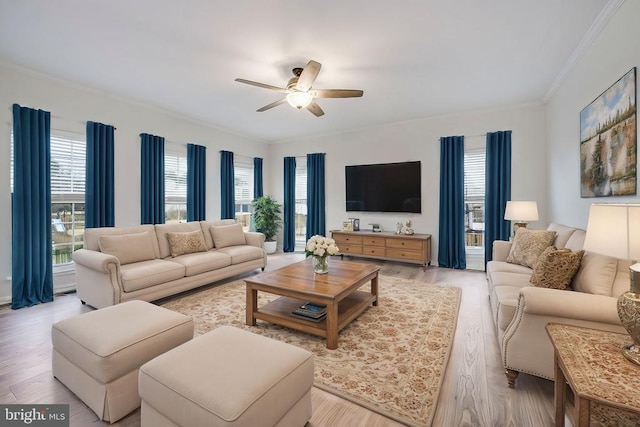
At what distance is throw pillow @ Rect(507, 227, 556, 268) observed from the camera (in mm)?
3084

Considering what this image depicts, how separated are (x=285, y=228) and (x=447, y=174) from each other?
389 centimetres

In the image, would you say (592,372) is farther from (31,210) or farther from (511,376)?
(31,210)

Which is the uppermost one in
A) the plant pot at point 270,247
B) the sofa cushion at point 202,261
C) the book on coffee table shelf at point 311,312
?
the sofa cushion at point 202,261

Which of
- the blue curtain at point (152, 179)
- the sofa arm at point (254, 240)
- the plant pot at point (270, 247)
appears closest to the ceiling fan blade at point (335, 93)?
the sofa arm at point (254, 240)

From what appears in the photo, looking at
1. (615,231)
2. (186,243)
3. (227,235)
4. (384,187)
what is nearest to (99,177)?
(186,243)

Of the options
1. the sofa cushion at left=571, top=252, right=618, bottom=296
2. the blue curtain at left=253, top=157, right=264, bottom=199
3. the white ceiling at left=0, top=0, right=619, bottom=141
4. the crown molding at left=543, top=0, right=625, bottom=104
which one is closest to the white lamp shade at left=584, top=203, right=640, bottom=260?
the sofa cushion at left=571, top=252, right=618, bottom=296

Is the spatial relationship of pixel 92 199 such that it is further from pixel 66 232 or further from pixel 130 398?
pixel 130 398

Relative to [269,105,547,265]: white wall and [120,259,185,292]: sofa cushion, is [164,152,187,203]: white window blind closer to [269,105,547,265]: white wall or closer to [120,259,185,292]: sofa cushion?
[120,259,185,292]: sofa cushion

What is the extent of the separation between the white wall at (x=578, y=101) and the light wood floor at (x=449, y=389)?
5.32ft

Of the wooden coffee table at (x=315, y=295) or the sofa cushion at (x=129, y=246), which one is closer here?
the wooden coffee table at (x=315, y=295)

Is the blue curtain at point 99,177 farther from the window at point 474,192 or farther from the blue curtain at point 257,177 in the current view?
the window at point 474,192

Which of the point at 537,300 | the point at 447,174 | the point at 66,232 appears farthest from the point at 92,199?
the point at 447,174

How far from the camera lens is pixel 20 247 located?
11.0 ft

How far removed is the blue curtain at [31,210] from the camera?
3340mm
